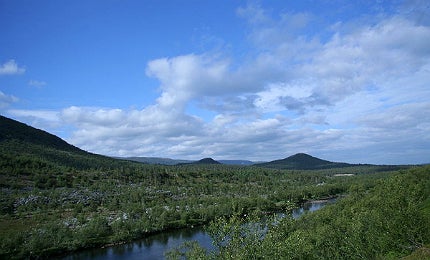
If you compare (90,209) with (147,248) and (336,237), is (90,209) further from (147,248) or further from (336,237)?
(336,237)

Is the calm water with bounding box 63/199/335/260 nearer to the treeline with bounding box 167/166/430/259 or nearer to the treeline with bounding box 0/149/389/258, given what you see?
the treeline with bounding box 0/149/389/258

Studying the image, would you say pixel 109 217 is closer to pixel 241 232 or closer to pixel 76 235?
pixel 76 235

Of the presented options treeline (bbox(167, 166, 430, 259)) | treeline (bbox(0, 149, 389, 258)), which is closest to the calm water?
treeline (bbox(0, 149, 389, 258))

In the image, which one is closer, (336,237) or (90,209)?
(336,237)

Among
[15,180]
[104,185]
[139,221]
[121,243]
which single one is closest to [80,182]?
[104,185]

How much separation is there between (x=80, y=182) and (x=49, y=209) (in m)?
48.6

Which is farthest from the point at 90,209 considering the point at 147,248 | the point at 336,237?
the point at 336,237

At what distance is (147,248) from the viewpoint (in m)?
93.2

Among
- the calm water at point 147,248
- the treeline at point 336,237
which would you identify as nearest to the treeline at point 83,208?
the treeline at point 336,237

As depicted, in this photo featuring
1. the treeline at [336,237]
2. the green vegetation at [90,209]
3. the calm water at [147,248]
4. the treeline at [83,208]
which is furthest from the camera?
the treeline at [83,208]

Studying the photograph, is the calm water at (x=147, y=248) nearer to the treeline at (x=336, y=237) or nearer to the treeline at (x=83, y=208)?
the treeline at (x=83, y=208)

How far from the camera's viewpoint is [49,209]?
454 ft

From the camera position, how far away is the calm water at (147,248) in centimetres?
8547

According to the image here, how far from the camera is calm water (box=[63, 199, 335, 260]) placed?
85.5 meters
